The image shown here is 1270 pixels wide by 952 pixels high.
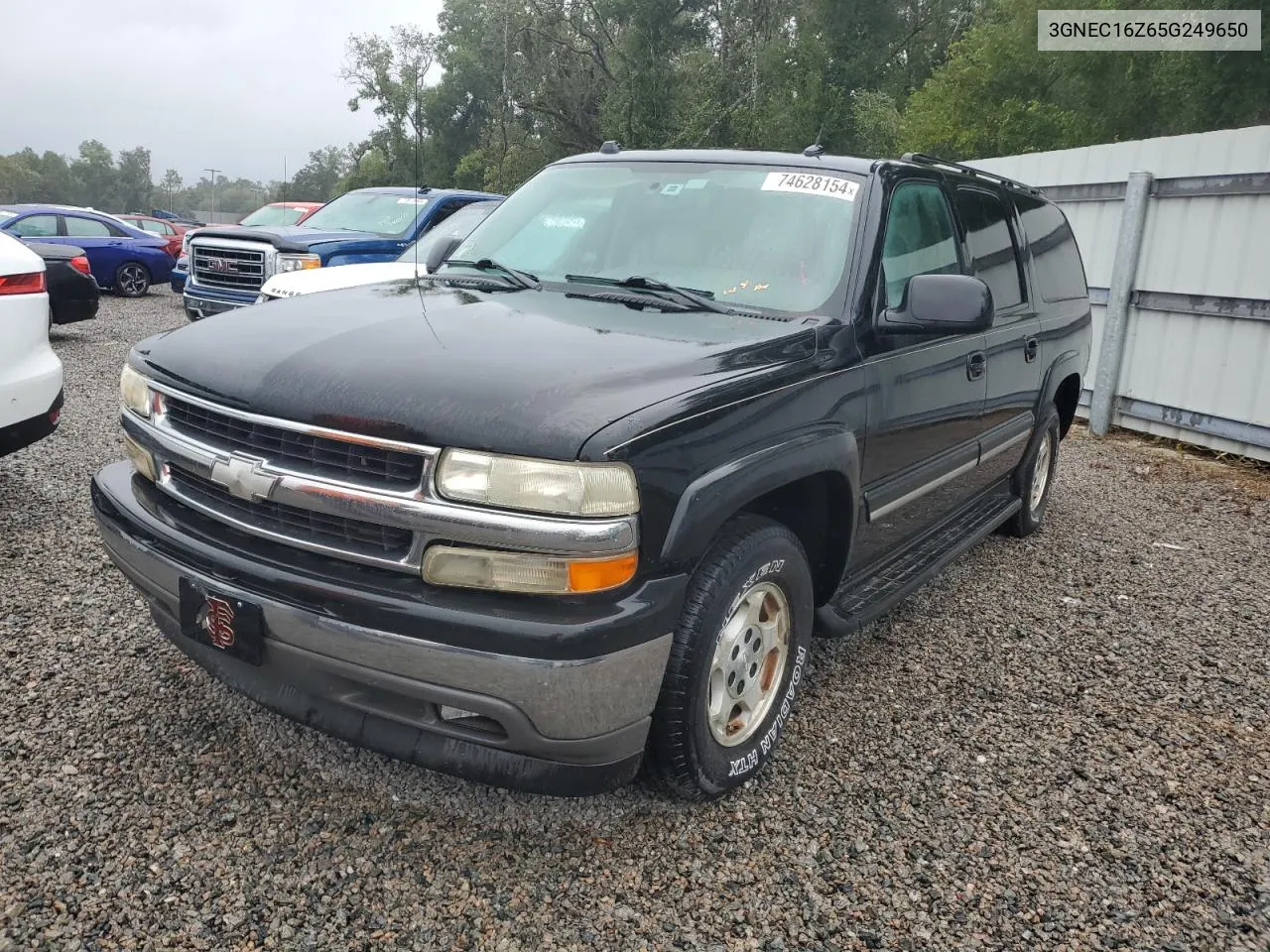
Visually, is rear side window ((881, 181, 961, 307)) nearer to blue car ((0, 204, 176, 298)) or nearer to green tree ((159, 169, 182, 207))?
blue car ((0, 204, 176, 298))

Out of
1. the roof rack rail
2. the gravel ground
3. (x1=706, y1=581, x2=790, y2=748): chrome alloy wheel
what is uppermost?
the roof rack rail

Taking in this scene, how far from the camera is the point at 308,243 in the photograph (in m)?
9.31

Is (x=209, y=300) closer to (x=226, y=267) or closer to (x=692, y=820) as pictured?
(x=226, y=267)

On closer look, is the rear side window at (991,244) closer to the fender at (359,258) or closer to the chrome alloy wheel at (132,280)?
the fender at (359,258)

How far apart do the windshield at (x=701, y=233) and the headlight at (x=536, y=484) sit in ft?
3.93

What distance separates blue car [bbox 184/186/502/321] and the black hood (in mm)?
6732

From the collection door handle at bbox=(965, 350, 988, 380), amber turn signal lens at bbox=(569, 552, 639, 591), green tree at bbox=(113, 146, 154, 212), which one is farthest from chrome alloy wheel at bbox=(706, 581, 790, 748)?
green tree at bbox=(113, 146, 154, 212)

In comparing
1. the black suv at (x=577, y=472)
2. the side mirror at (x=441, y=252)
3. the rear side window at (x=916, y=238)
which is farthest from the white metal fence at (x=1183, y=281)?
the side mirror at (x=441, y=252)

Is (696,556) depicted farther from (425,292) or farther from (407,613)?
(425,292)

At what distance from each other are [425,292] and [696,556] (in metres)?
Answer: 1.45

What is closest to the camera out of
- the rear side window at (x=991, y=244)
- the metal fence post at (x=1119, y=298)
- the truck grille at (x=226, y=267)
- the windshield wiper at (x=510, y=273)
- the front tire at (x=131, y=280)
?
the windshield wiper at (x=510, y=273)

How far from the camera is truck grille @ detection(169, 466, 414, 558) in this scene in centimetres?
224

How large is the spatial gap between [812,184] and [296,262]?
23.1 feet

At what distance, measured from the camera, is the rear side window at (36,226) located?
14.2m
